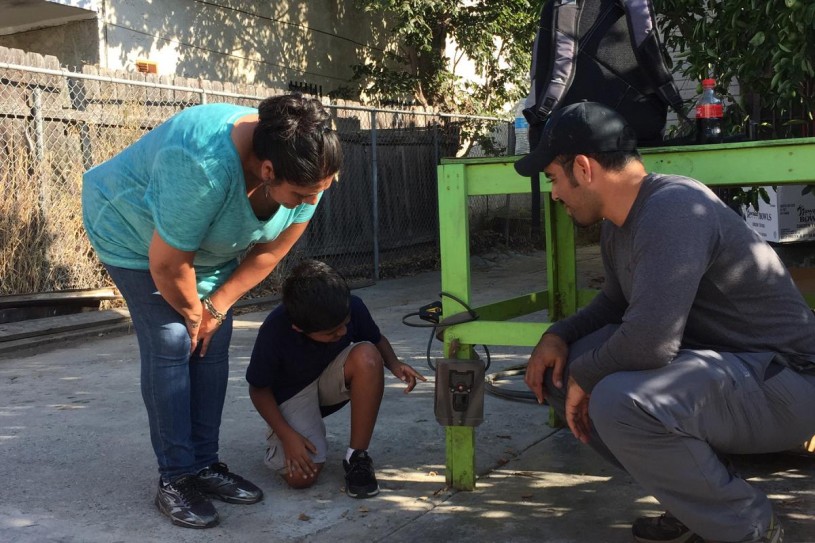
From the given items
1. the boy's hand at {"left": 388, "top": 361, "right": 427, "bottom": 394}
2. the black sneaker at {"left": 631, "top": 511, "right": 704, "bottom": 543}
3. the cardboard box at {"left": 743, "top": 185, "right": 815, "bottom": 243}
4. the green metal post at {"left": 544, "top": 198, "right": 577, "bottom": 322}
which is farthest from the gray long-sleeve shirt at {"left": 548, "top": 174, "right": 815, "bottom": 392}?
the cardboard box at {"left": 743, "top": 185, "right": 815, "bottom": 243}

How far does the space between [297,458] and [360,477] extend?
0.25 metres

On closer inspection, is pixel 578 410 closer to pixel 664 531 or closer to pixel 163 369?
pixel 664 531

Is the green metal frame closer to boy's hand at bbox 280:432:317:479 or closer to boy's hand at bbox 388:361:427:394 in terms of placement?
boy's hand at bbox 388:361:427:394

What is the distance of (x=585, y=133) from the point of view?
101 inches

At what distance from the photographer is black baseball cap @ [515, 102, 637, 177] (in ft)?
8.39

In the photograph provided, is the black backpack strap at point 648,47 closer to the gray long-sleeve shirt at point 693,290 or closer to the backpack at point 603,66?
Answer: the backpack at point 603,66

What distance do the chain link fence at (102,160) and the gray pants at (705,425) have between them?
601 cm

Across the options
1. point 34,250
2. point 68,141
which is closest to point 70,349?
point 34,250

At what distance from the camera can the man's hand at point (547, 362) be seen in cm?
290

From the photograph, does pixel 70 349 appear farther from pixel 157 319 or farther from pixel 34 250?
pixel 157 319

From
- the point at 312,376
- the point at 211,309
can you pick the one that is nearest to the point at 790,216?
the point at 312,376

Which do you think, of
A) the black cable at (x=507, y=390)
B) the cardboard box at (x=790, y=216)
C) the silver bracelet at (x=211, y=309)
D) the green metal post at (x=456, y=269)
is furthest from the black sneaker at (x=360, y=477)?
the cardboard box at (x=790, y=216)

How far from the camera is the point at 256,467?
368cm

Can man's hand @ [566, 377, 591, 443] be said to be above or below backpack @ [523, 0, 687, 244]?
below
